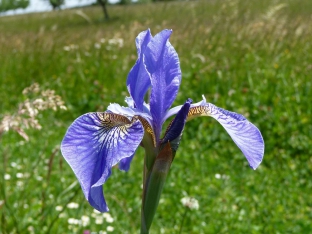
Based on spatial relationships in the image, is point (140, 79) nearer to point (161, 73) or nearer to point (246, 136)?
point (161, 73)

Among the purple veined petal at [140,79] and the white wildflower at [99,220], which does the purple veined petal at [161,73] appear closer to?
the purple veined petal at [140,79]

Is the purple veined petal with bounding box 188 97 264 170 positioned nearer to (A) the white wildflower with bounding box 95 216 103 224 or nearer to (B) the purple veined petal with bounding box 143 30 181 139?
(B) the purple veined petal with bounding box 143 30 181 139

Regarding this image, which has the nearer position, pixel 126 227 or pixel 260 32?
pixel 126 227

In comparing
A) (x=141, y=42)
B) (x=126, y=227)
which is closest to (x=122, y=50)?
(x=126, y=227)

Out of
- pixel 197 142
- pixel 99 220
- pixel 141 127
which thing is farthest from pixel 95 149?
pixel 197 142

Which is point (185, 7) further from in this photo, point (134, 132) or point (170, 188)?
point (134, 132)

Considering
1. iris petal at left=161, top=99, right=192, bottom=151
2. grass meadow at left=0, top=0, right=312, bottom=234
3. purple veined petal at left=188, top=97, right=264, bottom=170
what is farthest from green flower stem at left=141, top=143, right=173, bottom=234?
grass meadow at left=0, top=0, right=312, bottom=234
